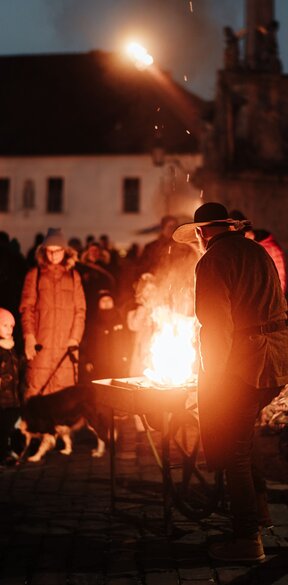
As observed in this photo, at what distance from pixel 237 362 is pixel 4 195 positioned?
139 feet

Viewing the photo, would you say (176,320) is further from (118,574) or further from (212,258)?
(118,574)

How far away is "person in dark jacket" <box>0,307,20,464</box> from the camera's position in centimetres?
816

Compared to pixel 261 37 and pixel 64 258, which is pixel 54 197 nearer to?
pixel 261 37

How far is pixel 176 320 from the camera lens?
23.3 feet

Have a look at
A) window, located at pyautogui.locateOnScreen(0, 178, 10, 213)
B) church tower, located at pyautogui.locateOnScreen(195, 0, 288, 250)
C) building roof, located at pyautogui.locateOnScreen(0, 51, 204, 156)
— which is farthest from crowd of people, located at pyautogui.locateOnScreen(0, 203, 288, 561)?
window, located at pyautogui.locateOnScreen(0, 178, 10, 213)

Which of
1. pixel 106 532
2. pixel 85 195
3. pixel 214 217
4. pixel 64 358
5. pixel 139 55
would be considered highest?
pixel 139 55

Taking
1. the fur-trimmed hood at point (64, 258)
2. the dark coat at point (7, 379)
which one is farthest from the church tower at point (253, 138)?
the dark coat at point (7, 379)

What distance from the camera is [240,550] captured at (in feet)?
17.5

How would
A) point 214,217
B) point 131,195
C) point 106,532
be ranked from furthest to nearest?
point 131,195 < point 106,532 < point 214,217

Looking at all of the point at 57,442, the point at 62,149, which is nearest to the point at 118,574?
the point at 57,442

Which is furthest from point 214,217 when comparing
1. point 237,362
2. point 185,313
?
point 185,313

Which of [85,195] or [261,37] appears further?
[85,195]

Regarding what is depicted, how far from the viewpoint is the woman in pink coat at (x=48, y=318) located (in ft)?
28.6

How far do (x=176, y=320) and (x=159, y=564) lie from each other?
2.32 metres
